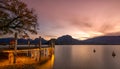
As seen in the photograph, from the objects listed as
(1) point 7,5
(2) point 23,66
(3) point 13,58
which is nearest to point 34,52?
(3) point 13,58

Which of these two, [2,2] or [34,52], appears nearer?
[2,2]

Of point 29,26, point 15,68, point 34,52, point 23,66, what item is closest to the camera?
point 15,68

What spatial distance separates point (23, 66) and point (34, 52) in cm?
697

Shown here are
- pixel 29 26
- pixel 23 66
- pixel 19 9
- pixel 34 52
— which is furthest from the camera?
pixel 34 52

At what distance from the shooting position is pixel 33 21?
20.9m

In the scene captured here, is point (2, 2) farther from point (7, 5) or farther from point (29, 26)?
point (29, 26)

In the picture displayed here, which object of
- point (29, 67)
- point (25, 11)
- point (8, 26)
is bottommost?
point (29, 67)

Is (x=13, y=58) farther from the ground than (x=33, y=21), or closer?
closer

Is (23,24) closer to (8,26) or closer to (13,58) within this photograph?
(8,26)

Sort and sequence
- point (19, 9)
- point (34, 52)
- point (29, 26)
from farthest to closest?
point (34, 52)
point (29, 26)
point (19, 9)

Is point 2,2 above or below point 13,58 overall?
above

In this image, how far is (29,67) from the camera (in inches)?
727

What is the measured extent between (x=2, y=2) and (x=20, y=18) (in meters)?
2.63

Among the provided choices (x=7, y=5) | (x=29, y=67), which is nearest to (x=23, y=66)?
(x=29, y=67)
